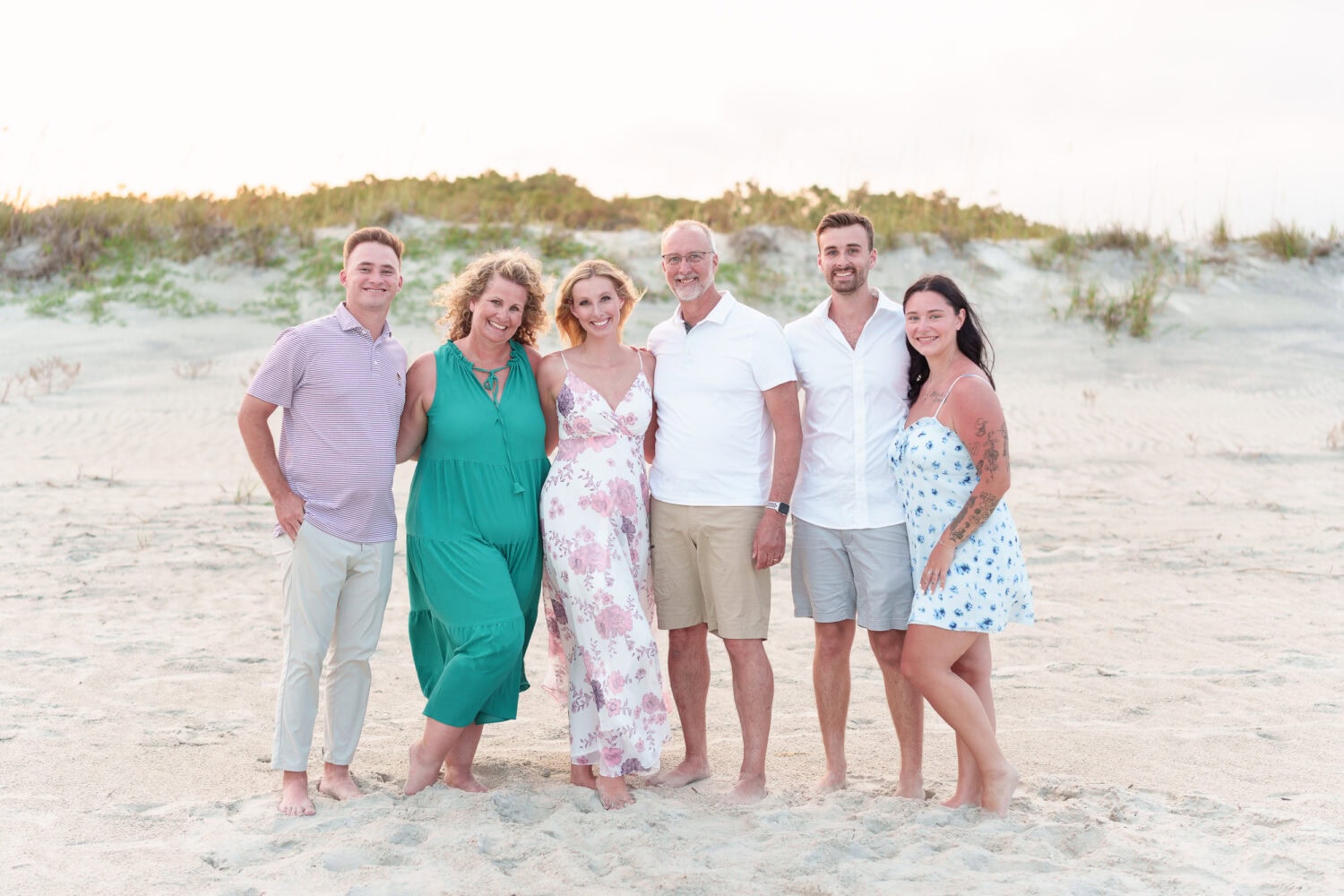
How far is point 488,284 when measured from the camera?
179 inches

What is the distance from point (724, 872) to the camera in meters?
3.82

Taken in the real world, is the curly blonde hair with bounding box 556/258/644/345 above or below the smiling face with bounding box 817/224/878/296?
below

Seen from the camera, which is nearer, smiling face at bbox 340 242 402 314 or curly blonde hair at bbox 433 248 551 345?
smiling face at bbox 340 242 402 314

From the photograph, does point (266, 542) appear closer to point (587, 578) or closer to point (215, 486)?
point (215, 486)

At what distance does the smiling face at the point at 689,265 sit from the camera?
4.71 m

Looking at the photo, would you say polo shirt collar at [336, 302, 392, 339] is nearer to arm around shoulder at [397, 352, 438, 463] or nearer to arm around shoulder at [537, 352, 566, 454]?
arm around shoulder at [397, 352, 438, 463]

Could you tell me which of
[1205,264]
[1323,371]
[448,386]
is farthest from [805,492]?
[1205,264]

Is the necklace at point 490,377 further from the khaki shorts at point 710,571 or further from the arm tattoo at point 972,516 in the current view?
the arm tattoo at point 972,516

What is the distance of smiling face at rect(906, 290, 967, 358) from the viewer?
170 inches

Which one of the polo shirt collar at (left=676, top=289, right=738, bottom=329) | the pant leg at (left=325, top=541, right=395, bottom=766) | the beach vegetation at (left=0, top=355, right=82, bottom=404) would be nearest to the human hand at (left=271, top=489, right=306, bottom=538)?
the pant leg at (left=325, top=541, right=395, bottom=766)

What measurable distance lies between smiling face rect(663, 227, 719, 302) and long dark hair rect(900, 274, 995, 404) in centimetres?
84

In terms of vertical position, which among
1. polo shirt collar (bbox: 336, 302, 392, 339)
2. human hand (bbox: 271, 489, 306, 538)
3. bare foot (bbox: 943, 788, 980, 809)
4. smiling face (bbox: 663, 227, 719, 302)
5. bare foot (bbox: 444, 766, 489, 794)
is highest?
smiling face (bbox: 663, 227, 719, 302)

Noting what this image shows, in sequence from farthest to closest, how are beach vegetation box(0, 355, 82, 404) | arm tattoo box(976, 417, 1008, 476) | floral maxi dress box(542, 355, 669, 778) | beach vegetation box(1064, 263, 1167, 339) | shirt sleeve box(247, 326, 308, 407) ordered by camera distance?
beach vegetation box(1064, 263, 1167, 339), beach vegetation box(0, 355, 82, 404), floral maxi dress box(542, 355, 669, 778), shirt sleeve box(247, 326, 308, 407), arm tattoo box(976, 417, 1008, 476)

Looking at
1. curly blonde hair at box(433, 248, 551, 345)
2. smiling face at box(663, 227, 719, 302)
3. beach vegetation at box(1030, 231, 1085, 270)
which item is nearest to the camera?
curly blonde hair at box(433, 248, 551, 345)
